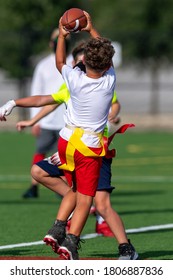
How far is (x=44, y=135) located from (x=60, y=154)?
625 centimetres

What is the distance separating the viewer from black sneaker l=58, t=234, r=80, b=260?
8.98 m

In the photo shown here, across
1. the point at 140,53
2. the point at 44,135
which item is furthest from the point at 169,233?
the point at 140,53

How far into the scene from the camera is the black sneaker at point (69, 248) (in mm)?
8984

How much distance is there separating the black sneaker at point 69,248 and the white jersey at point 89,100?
841 millimetres

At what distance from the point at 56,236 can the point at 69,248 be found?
26 centimetres

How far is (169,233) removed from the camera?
11.7m

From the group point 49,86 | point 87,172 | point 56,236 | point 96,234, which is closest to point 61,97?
point 87,172

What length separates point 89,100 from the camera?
895 cm

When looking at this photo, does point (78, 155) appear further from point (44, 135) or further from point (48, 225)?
point (44, 135)

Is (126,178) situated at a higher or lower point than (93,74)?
lower

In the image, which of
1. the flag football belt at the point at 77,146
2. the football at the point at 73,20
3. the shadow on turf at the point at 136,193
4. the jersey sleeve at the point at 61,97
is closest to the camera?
the flag football belt at the point at 77,146

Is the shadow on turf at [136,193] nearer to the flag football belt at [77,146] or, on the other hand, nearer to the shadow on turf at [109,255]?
the shadow on turf at [109,255]

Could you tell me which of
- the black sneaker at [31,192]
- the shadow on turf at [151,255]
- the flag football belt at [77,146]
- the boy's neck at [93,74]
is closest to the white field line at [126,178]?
the black sneaker at [31,192]

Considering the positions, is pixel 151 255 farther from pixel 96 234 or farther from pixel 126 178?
pixel 126 178
